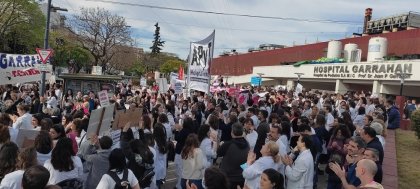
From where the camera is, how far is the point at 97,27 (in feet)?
149

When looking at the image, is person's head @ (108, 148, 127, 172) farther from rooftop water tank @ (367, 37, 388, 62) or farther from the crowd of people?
rooftop water tank @ (367, 37, 388, 62)

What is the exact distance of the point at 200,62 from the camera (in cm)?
1484

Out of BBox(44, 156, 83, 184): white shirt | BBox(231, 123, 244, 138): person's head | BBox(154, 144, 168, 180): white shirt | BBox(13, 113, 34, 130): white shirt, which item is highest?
BBox(231, 123, 244, 138): person's head

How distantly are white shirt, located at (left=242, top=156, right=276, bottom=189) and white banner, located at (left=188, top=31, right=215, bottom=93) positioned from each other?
354 inches

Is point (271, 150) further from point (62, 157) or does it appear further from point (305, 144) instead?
point (62, 157)

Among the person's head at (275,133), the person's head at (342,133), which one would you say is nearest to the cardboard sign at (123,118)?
the person's head at (275,133)

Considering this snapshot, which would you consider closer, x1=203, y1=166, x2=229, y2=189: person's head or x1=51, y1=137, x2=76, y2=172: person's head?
x1=203, y1=166, x2=229, y2=189: person's head

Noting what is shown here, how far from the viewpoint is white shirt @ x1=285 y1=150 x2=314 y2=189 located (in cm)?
611

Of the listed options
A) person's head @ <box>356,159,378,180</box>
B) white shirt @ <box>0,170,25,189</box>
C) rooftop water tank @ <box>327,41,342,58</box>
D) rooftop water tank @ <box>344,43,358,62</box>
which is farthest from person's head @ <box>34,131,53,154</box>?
rooftop water tank @ <box>327,41,342,58</box>

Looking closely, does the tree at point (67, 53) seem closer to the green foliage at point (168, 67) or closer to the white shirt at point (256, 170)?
the green foliage at point (168, 67)

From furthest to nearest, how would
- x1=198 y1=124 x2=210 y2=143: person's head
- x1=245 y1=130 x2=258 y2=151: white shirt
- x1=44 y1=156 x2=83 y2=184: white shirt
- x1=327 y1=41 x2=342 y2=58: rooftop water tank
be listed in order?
x1=327 y1=41 x2=342 y2=58: rooftop water tank, x1=245 y1=130 x2=258 y2=151: white shirt, x1=198 y1=124 x2=210 y2=143: person's head, x1=44 y1=156 x2=83 y2=184: white shirt

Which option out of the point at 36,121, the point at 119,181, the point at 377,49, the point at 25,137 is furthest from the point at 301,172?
the point at 377,49

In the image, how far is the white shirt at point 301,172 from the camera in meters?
6.11

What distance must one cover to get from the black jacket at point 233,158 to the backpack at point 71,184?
7.40 ft
